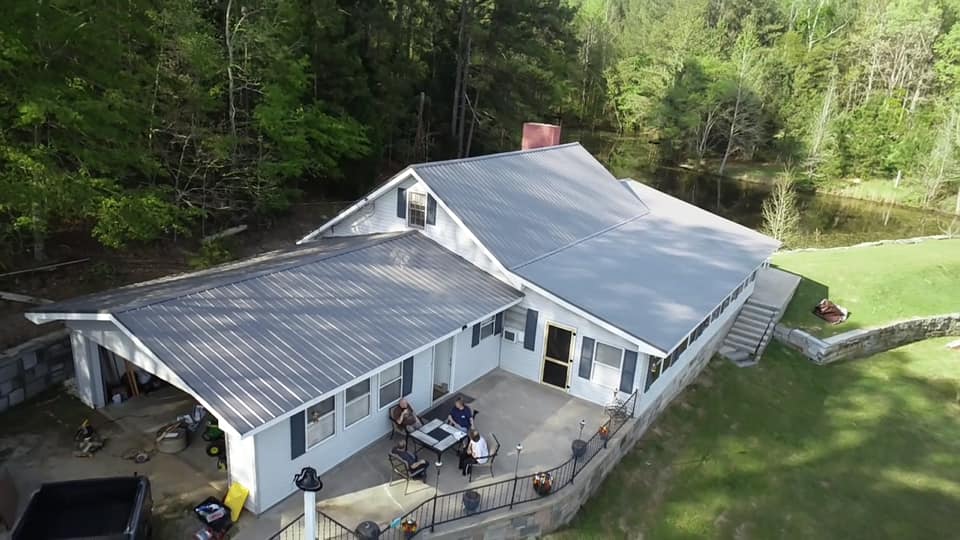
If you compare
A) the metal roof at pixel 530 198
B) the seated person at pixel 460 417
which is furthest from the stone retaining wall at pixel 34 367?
the metal roof at pixel 530 198

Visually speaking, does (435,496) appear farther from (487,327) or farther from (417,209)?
(417,209)

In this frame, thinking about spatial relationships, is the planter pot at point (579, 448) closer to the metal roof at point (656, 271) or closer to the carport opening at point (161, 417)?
the metal roof at point (656, 271)

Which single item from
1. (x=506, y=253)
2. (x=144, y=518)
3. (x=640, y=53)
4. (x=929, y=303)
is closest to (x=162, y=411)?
(x=144, y=518)

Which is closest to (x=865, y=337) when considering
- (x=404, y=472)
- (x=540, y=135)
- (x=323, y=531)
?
(x=540, y=135)

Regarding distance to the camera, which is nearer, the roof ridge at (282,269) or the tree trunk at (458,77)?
the roof ridge at (282,269)

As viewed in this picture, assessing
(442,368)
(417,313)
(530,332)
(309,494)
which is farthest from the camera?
(530,332)

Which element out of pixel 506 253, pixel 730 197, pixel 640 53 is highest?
pixel 640 53

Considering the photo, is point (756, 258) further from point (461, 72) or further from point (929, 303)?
point (461, 72)
